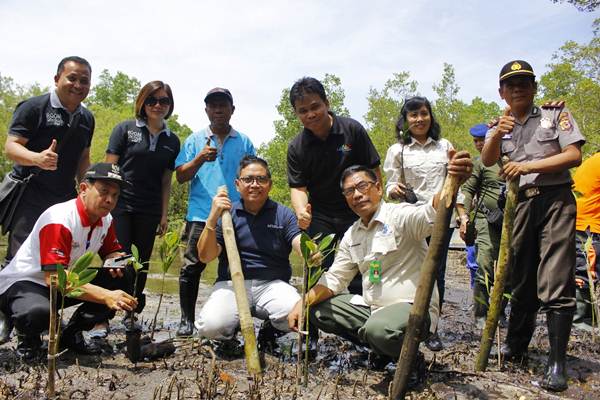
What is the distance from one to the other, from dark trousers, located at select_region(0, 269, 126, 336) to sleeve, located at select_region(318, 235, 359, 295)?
164cm

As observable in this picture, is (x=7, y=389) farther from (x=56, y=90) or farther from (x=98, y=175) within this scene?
(x=56, y=90)

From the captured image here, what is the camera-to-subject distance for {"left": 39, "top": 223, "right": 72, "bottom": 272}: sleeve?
3359 mm

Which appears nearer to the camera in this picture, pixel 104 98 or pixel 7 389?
pixel 7 389

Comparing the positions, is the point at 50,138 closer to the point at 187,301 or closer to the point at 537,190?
the point at 187,301

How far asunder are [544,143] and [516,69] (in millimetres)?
565

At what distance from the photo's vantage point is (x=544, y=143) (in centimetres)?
357

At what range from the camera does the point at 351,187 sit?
3502mm

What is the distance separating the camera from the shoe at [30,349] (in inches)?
138

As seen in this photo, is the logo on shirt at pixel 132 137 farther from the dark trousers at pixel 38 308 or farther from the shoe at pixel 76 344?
the shoe at pixel 76 344

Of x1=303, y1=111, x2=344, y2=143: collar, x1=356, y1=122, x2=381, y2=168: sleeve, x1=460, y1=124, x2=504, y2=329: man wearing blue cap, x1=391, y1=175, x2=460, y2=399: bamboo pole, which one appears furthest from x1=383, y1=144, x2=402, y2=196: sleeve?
x1=391, y1=175, x2=460, y2=399: bamboo pole

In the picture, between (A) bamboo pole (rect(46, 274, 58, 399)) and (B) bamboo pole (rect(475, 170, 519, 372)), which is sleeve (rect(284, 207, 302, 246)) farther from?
(A) bamboo pole (rect(46, 274, 58, 399))

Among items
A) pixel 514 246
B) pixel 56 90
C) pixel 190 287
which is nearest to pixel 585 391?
pixel 514 246

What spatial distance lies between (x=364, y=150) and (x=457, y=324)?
99.3 inches

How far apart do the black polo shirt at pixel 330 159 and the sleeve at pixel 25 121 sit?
213 centimetres
